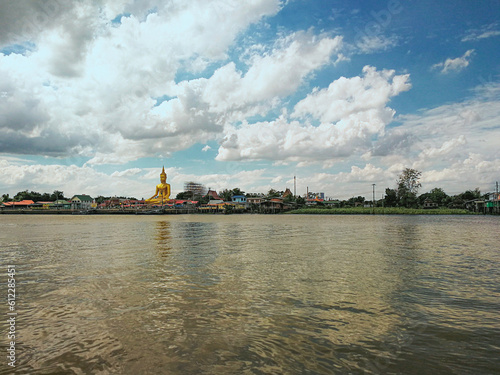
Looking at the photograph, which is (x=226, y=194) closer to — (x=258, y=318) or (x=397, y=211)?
(x=397, y=211)

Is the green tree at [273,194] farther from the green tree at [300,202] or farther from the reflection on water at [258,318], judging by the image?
the reflection on water at [258,318]

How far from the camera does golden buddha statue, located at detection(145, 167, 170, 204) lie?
13825 cm

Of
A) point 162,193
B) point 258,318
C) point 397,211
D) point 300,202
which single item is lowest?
point 258,318

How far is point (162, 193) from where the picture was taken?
139 metres

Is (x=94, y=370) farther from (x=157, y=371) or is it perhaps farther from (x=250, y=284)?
(x=250, y=284)

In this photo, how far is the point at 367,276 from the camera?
1116 cm

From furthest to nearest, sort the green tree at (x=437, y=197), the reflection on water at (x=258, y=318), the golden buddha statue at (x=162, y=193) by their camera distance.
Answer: the golden buddha statue at (x=162, y=193) → the green tree at (x=437, y=197) → the reflection on water at (x=258, y=318)

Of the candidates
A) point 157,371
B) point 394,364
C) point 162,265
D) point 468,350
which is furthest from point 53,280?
point 468,350

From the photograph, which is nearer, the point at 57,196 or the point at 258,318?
the point at 258,318

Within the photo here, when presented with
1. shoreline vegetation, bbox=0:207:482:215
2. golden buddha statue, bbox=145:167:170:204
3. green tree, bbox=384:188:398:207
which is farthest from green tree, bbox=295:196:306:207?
Result: golden buddha statue, bbox=145:167:170:204

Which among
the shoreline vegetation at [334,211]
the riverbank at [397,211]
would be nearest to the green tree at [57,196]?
the shoreline vegetation at [334,211]

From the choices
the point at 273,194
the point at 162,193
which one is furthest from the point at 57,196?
the point at 273,194

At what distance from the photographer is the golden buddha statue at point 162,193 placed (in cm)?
13825

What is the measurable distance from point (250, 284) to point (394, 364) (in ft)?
18.4
